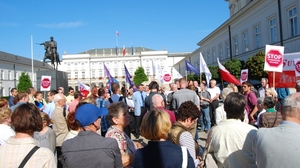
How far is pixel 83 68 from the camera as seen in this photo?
11681 cm

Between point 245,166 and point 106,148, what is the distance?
1.43 metres

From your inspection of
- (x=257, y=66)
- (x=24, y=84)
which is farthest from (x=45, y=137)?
(x=24, y=84)

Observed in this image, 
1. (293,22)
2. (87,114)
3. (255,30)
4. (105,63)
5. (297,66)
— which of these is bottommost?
(87,114)

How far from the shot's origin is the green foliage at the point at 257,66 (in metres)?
22.1

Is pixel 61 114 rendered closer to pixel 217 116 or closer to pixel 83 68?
pixel 217 116

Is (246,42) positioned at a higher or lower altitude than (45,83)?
higher

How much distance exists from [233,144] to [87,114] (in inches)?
60.9

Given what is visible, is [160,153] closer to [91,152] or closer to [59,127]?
[91,152]

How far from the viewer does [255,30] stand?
31562 mm

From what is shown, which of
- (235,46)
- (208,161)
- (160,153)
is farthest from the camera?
(235,46)

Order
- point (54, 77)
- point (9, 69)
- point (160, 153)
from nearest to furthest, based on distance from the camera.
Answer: point (160, 153), point (54, 77), point (9, 69)

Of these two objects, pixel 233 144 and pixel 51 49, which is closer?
pixel 233 144

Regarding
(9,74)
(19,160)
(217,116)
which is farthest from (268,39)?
(9,74)

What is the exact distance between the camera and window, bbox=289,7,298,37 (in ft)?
76.2
